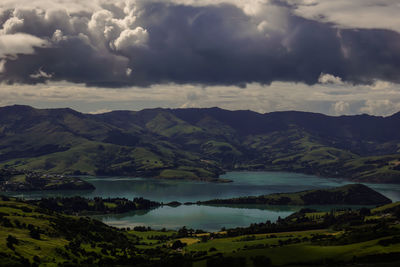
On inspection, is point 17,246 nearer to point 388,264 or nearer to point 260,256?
point 260,256

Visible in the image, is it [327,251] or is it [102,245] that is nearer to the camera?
[327,251]

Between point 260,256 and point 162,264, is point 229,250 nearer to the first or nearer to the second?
point 260,256

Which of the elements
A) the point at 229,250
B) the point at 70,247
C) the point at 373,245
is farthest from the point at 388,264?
the point at 70,247

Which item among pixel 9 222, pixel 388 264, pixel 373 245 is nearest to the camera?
pixel 388 264

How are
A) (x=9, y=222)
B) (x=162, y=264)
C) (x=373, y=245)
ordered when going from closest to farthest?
(x=162, y=264) < (x=373, y=245) < (x=9, y=222)

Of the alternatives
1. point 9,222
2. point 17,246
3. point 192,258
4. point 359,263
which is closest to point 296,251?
point 359,263

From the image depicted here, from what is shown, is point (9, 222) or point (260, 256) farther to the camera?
point (9, 222)

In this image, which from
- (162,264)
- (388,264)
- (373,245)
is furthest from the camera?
(373,245)

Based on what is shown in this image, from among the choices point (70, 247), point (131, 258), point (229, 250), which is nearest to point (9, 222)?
point (70, 247)
